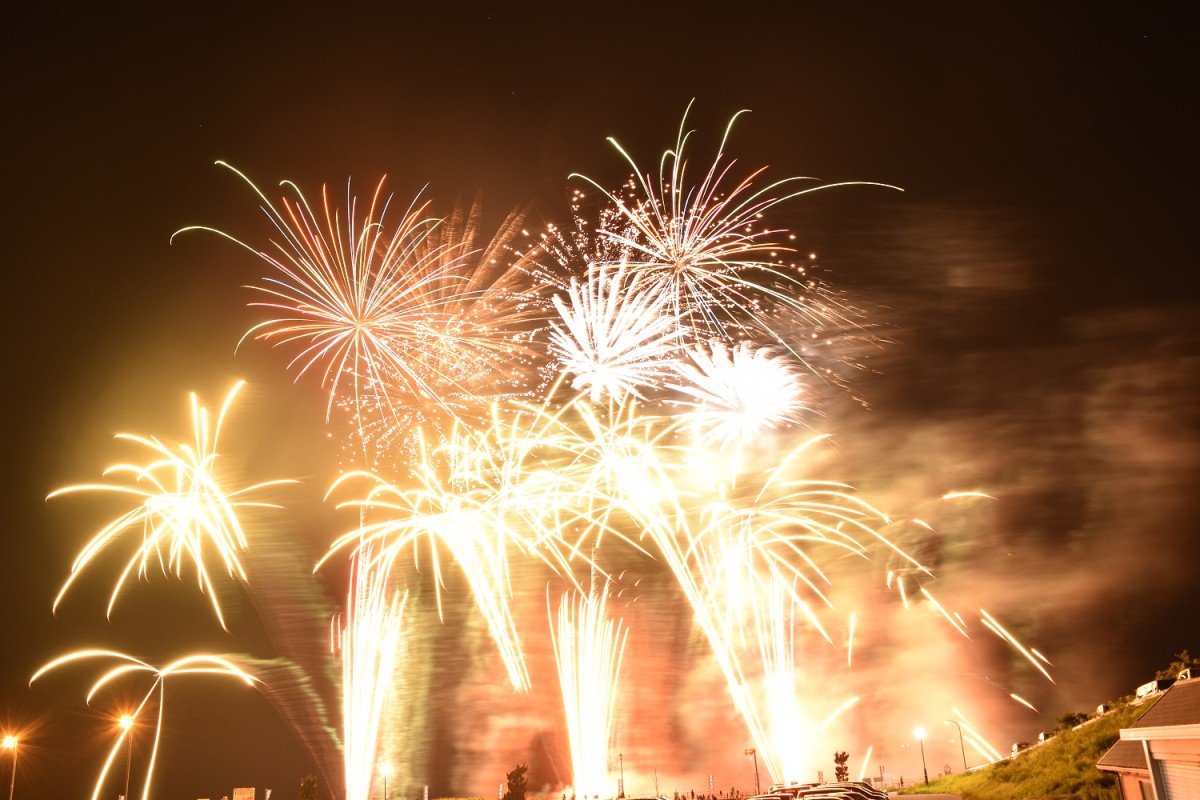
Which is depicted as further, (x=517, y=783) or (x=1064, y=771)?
(x=517, y=783)

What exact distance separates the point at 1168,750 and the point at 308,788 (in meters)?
31.7

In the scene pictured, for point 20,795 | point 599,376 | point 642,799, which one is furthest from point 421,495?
point 20,795

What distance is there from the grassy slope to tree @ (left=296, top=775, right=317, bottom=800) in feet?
86.0

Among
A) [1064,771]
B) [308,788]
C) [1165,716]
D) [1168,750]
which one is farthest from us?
[308,788]

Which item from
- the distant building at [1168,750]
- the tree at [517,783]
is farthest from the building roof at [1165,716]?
the tree at [517,783]

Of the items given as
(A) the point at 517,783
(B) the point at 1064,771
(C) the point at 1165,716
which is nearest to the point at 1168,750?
(C) the point at 1165,716

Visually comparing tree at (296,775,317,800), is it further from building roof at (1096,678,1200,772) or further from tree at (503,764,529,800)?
building roof at (1096,678,1200,772)

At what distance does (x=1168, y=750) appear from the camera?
54.9 feet

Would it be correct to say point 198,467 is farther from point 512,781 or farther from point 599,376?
point 512,781

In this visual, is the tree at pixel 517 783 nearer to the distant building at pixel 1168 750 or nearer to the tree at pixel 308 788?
the tree at pixel 308 788

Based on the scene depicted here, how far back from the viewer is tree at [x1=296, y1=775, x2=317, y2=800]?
35.3 metres

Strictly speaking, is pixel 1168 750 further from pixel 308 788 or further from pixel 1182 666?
pixel 308 788

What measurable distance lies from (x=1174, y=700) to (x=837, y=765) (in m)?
40.2

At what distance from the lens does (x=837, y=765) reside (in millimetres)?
53562
